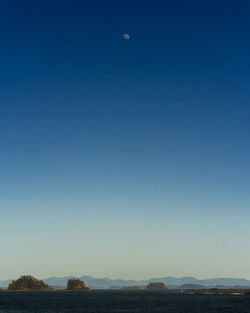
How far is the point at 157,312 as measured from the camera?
378 ft

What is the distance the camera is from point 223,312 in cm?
11150

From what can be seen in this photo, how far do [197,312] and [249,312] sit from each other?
1636 centimetres

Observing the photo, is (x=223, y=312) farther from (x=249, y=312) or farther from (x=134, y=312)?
(x=134, y=312)

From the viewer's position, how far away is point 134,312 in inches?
4601

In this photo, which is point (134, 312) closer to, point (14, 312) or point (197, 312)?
point (197, 312)

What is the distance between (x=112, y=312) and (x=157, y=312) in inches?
599

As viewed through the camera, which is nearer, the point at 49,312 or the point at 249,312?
the point at 249,312

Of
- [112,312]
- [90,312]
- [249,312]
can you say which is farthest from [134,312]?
[249,312]

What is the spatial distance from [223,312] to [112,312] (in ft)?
120

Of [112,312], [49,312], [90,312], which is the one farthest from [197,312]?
[49,312]

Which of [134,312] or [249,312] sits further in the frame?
[134,312]

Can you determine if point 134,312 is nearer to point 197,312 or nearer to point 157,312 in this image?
point 157,312

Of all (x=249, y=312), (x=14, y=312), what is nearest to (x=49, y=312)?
(x=14, y=312)

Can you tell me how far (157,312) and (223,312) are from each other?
21.4m
